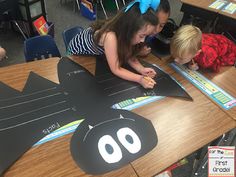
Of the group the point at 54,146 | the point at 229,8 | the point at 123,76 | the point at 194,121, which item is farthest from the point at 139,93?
the point at 229,8

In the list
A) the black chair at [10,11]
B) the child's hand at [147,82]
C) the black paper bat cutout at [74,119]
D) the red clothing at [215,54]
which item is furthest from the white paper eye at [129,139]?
the black chair at [10,11]

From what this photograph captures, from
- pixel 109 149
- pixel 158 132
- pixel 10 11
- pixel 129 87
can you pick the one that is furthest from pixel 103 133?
pixel 10 11

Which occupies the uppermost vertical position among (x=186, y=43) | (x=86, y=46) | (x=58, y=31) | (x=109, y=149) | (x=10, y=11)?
(x=186, y=43)

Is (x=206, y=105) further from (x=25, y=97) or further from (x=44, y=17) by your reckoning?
(x=44, y=17)

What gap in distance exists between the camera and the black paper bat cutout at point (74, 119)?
3.05ft

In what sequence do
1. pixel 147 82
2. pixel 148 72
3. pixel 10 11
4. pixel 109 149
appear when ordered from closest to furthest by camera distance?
pixel 109 149 < pixel 147 82 < pixel 148 72 < pixel 10 11

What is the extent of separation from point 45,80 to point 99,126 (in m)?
0.39

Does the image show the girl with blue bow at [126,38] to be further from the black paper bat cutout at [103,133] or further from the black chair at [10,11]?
the black chair at [10,11]

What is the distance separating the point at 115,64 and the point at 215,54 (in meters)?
0.64

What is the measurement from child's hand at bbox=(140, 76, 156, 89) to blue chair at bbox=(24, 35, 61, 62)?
2.26 ft

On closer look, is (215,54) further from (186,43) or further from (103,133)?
(103,133)

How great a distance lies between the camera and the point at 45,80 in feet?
4.01

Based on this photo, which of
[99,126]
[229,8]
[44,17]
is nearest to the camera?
[99,126]

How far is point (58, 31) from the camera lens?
3.03 meters
